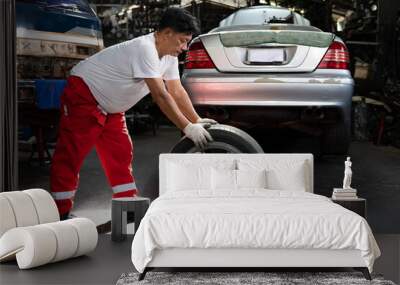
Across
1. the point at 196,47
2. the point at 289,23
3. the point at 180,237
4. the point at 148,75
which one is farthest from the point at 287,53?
the point at 180,237

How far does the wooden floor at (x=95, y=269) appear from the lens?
375cm

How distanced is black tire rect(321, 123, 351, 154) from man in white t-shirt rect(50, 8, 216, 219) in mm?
795

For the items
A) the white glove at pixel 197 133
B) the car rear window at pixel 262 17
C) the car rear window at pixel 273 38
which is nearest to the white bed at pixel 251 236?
the white glove at pixel 197 133

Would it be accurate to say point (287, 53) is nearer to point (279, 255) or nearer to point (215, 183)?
point (215, 183)

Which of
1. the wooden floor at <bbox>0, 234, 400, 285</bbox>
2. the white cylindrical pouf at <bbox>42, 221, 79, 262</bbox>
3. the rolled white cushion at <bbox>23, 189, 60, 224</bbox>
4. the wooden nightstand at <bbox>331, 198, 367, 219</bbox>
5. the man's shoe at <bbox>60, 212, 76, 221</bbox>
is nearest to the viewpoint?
the wooden floor at <bbox>0, 234, 400, 285</bbox>

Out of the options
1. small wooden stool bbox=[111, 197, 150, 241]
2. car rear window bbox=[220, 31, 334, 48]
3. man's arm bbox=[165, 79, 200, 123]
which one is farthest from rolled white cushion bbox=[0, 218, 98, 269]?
car rear window bbox=[220, 31, 334, 48]

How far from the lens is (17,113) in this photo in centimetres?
500

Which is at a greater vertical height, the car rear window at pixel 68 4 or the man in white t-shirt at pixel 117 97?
the car rear window at pixel 68 4

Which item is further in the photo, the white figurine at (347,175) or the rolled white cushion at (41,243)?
the white figurine at (347,175)

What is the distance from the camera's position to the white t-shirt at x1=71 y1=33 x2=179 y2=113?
4852mm

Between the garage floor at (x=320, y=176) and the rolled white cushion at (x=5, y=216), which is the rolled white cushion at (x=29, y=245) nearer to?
the rolled white cushion at (x=5, y=216)

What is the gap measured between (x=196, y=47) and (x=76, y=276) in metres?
1.78

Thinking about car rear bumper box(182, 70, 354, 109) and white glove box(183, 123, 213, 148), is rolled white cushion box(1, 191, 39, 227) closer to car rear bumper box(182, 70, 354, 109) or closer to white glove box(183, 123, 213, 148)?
white glove box(183, 123, 213, 148)

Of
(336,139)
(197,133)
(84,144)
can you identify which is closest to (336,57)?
(336,139)
